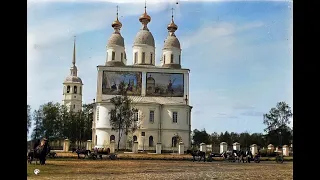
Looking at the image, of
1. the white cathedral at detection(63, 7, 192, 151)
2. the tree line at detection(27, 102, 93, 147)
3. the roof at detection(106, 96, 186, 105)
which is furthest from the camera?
the roof at detection(106, 96, 186, 105)

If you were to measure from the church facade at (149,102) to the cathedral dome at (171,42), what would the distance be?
9.28ft

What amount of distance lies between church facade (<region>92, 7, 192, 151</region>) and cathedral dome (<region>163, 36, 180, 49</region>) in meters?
2.83

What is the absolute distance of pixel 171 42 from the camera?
46438mm

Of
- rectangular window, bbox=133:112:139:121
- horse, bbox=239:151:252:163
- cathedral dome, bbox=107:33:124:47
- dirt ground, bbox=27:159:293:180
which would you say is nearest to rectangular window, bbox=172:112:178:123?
rectangular window, bbox=133:112:139:121

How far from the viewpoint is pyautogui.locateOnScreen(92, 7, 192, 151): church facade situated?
41.5m

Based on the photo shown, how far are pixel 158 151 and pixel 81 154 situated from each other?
1407 cm

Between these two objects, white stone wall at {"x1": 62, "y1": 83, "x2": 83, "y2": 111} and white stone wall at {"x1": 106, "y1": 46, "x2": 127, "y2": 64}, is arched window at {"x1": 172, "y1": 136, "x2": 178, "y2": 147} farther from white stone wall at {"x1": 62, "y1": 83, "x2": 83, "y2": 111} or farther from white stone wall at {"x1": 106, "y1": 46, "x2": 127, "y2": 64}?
white stone wall at {"x1": 62, "y1": 83, "x2": 83, "y2": 111}

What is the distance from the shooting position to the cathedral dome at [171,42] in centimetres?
4628

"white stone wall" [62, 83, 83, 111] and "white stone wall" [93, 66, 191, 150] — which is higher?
"white stone wall" [62, 83, 83, 111]

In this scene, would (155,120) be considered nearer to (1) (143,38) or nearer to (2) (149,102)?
(2) (149,102)

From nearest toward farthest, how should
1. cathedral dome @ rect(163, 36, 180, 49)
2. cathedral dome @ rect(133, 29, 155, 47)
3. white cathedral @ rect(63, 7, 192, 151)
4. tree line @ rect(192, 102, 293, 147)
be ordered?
tree line @ rect(192, 102, 293, 147), white cathedral @ rect(63, 7, 192, 151), cathedral dome @ rect(133, 29, 155, 47), cathedral dome @ rect(163, 36, 180, 49)

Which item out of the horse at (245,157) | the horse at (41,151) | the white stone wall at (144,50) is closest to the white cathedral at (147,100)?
the white stone wall at (144,50)
